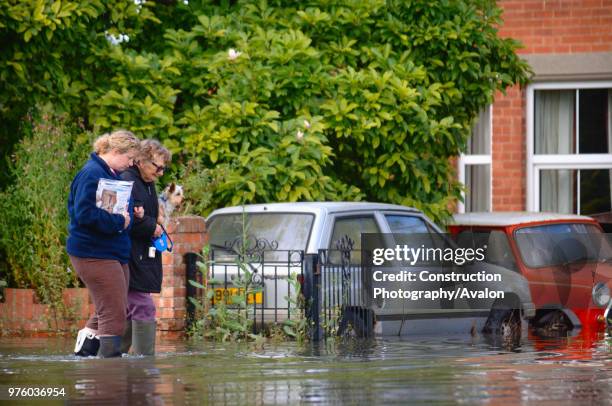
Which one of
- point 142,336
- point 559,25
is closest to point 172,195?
point 142,336

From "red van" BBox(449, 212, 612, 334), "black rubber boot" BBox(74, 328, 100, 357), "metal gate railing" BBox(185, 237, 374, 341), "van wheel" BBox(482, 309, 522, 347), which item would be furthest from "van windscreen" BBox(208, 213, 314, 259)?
"black rubber boot" BBox(74, 328, 100, 357)

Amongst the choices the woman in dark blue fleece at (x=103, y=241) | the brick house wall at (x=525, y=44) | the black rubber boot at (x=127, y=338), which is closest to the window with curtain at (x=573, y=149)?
the brick house wall at (x=525, y=44)

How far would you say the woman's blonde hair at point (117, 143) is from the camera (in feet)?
36.2

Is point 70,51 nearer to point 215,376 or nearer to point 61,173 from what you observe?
point 61,173

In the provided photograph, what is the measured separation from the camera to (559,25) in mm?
21875

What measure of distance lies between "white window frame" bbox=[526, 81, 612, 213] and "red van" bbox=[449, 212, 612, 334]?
6035 millimetres

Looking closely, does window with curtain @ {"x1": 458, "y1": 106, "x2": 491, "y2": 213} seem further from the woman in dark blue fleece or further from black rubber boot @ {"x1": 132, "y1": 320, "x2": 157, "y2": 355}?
the woman in dark blue fleece

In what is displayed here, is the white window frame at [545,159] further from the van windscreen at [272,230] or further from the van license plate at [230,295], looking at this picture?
the van license plate at [230,295]

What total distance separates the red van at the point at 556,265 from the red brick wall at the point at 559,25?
6.31 m

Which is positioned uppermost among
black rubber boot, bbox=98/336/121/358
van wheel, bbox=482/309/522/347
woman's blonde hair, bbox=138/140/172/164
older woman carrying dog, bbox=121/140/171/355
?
woman's blonde hair, bbox=138/140/172/164

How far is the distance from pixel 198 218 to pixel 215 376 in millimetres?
4373

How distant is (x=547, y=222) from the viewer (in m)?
16.1

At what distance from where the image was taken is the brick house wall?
21.8 metres

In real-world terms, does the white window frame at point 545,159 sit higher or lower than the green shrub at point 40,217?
higher
